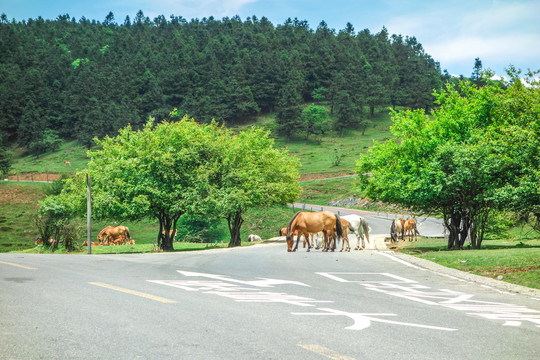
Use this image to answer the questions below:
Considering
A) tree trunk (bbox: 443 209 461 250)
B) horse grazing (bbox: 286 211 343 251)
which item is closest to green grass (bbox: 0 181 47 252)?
horse grazing (bbox: 286 211 343 251)

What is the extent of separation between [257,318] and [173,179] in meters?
28.6

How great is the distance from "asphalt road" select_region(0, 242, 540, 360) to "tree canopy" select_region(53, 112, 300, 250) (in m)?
19.7

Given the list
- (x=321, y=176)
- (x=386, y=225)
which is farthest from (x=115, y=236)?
(x=321, y=176)

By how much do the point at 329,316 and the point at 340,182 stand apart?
81.5 meters

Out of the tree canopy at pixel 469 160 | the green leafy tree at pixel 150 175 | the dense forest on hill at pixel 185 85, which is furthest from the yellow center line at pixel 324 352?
the dense forest on hill at pixel 185 85

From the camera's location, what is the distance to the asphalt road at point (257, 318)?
6.25 meters

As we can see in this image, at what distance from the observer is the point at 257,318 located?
8.13 meters

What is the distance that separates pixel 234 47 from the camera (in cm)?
18675

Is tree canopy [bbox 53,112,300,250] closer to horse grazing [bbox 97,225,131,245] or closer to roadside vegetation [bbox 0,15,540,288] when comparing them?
roadside vegetation [bbox 0,15,540,288]

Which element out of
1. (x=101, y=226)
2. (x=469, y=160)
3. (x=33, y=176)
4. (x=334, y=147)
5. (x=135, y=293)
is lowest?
(x=135, y=293)

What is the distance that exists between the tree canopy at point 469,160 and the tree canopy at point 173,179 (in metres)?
10.1

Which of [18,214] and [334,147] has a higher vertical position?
[334,147]

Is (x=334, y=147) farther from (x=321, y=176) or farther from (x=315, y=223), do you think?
(x=315, y=223)

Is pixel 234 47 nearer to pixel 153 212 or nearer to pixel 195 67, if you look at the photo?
pixel 195 67
